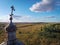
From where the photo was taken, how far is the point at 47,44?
20219 millimetres

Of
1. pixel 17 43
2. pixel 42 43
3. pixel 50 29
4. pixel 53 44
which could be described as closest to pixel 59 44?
pixel 53 44

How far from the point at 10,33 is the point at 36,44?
15288 mm

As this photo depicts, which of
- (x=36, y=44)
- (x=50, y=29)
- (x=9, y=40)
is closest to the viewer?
(x=9, y=40)

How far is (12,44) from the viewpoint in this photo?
4223 millimetres

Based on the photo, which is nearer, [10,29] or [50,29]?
[10,29]

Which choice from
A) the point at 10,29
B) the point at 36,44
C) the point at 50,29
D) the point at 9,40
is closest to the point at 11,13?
the point at 10,29

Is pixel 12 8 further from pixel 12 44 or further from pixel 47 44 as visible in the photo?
pixel 47 44

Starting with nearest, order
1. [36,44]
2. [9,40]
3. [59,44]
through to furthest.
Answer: [9,40]
[36,44]
[59,44]

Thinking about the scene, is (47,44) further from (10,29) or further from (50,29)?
(10,29)

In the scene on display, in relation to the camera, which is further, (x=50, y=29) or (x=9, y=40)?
(x=50, y=29)

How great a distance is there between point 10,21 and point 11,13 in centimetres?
24

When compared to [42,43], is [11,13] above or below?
above

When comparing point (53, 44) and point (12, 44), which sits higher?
point (12, 44)

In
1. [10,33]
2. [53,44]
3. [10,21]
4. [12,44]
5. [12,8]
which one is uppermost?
[12,8]
